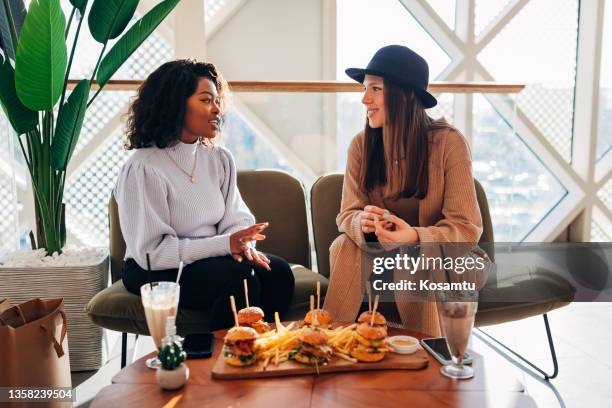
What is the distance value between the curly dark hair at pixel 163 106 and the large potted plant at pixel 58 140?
23cm

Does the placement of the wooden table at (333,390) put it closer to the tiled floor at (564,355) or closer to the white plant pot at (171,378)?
the white plant pot at (171,378)

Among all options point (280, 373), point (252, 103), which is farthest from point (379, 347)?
point (252, 103)

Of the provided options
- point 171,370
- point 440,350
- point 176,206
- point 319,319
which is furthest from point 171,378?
point 176,206

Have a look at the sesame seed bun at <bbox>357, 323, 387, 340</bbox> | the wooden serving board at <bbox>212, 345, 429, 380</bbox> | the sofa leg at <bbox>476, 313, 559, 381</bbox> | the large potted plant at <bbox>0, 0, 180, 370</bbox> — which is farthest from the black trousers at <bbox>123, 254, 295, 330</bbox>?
the sofa leg at <bbox>476, 313, 559, 381</bbox>

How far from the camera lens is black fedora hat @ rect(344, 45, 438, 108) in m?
2.09

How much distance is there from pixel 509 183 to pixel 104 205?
2.37 meters

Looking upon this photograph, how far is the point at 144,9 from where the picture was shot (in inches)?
158

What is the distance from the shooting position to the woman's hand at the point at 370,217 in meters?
2.03

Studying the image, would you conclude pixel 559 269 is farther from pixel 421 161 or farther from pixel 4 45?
pixel 4 45

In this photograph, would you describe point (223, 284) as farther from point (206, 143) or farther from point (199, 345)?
point (206, 143)

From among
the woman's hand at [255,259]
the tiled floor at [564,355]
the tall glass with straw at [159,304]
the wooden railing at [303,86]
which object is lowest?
the tiled floor at [564,355]

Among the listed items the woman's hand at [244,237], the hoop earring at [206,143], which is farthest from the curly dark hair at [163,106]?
the woman's hand at [244,237]

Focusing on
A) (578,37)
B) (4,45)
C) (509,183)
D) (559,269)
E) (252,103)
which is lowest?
(559,269)

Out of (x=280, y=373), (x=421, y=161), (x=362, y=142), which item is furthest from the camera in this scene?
(x=362, y=142)
